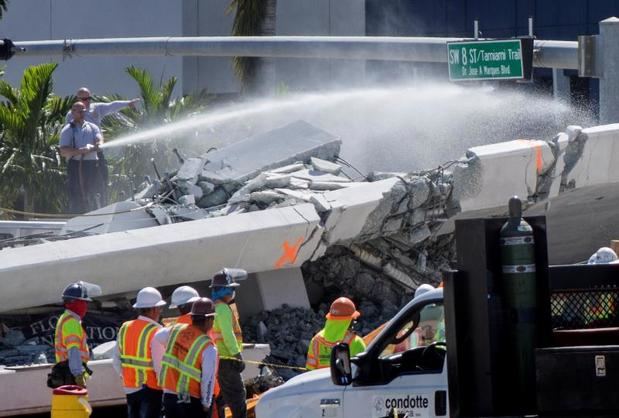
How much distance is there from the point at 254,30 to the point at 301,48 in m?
7.67

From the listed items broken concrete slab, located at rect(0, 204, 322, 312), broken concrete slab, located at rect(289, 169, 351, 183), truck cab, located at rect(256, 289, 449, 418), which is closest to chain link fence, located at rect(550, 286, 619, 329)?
truck cab, located at rect(256, 289, 449, 418)

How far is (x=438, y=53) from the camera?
16.7 meters

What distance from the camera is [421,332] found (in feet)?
26.1

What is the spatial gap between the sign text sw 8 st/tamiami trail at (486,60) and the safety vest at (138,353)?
738cm

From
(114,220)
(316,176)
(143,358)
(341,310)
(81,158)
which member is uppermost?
(81,158)

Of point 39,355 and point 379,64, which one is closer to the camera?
point 39,355

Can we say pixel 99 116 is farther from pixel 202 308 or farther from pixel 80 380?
pixel 202 308

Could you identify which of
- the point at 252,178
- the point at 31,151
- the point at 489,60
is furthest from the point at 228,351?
the point at 31,151

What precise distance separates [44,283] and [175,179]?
10.1 ft

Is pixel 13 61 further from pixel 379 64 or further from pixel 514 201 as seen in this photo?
pixel 514 201

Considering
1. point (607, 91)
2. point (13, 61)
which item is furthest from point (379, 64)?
point (607, 91)

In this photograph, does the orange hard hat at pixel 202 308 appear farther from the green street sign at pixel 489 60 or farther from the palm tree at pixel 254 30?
the palm tree at pixel 254 30

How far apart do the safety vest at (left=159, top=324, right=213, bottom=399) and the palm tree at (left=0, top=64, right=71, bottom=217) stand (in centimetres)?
1248

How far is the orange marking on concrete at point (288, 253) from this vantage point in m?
13.7
